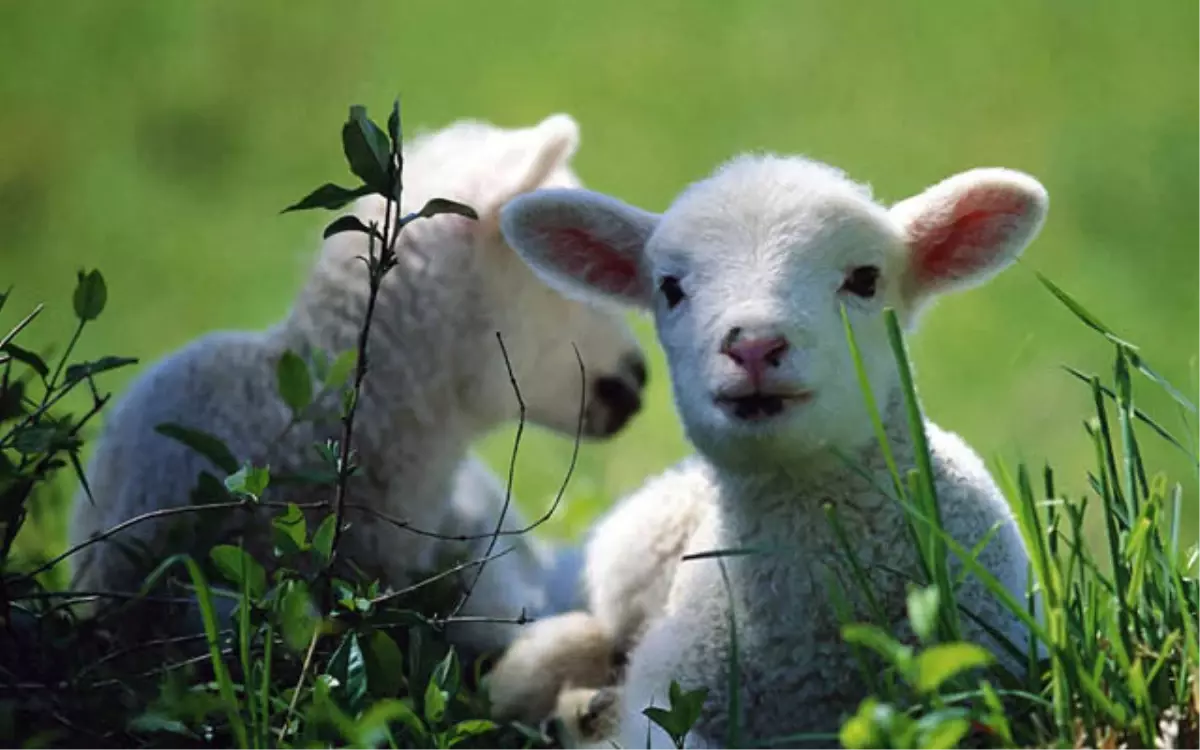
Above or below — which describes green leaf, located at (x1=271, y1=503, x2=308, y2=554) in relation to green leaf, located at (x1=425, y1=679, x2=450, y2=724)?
above

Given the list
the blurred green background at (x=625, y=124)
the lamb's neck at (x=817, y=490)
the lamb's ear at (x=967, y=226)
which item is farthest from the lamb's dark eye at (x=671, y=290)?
the blurred green background at (x=625, y=124)

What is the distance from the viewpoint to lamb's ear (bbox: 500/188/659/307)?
3.07 metres

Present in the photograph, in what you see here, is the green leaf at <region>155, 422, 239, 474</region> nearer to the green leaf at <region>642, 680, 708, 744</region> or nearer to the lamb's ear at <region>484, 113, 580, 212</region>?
the green leaf at <region>642, 680, 708, 744</region>

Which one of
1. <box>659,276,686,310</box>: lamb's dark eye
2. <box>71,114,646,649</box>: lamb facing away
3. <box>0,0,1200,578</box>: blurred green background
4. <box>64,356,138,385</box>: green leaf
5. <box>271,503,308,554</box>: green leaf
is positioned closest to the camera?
<box>271,503,308,554</box>: green leaf

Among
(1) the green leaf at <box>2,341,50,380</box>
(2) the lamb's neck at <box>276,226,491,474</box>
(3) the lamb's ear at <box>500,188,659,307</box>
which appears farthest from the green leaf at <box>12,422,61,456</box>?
(2) the lamb's neck at <box>276,226,491,474</box>

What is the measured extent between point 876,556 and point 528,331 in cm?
140

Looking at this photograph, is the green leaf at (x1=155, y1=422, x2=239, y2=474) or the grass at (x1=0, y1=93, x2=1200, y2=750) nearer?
the grass at (x1=0, y1=93, x2=1200, y2=750)

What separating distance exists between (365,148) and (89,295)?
60cm

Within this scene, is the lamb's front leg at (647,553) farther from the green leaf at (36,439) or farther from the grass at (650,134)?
the grass at (650,134)

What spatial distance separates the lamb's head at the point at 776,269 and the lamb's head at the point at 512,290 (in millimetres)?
750

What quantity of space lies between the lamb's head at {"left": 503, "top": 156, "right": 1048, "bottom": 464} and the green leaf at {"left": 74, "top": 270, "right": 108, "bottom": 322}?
694 mm

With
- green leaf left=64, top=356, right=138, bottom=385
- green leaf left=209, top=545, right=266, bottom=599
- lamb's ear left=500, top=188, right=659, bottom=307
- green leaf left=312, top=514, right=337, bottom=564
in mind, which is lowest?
green leaf left=209, top=545, right=266, bottom=599

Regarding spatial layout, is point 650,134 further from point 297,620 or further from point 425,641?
point 297,620

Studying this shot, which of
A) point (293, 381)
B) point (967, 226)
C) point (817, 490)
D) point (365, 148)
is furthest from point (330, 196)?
point (967, 226)
